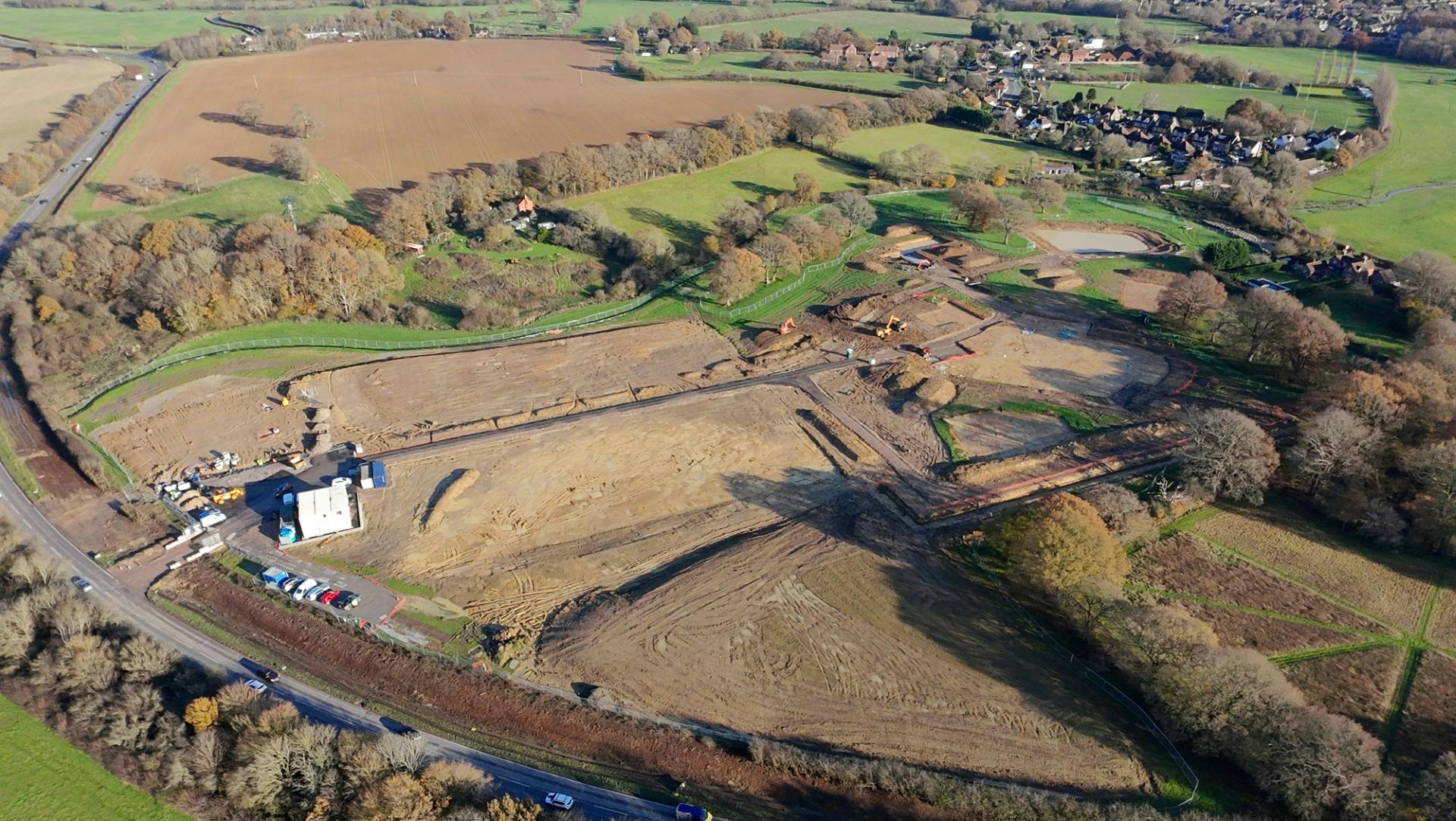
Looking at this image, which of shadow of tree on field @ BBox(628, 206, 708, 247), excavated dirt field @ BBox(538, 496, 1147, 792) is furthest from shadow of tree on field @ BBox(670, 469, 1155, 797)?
shadow of tree on field @ BBox(628, 206, 708, 247)

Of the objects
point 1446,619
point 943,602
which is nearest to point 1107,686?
point 943,602

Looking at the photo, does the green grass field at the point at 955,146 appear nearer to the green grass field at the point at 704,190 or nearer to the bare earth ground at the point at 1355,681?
the green grass field at the point at 704,190

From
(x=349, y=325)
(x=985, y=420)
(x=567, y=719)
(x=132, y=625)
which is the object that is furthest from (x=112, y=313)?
(x=985, y=420)

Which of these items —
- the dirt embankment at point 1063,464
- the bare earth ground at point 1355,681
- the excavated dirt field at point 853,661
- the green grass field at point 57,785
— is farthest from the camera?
the dirt embankment at point 1063,464

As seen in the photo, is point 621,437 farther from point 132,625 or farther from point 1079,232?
point 1079,232

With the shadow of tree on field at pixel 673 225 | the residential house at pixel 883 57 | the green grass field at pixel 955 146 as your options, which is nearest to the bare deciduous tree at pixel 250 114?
the shadow of tree on field at pixel 673 225

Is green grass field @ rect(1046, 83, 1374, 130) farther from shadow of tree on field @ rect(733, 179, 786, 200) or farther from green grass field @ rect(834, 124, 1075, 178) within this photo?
shadow of tree on field @ rect(733, 179, 786, 200)
